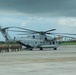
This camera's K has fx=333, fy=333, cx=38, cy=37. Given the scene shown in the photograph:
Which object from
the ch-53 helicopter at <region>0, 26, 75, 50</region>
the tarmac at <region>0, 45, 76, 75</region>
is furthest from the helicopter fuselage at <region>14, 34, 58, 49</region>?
the tarmac at <region>0, 45, 76, 75</region>

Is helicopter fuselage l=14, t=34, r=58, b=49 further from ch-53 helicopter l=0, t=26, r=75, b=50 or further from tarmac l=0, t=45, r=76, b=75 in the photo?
tarmac l=0, t=45, r=76, b=75

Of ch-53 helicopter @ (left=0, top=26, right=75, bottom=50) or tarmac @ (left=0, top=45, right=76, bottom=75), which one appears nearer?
tarmac @ (left=0, top=45, right=76, bottom=75)

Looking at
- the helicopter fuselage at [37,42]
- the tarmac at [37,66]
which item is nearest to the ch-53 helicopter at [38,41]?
the helicopter fuselage at [37,42]

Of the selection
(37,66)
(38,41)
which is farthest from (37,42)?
(37,66)

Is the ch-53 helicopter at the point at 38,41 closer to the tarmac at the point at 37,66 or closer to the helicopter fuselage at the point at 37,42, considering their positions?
the helicopter fuselage at the point at 37,42

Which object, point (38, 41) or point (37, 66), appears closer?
point (37, 66)

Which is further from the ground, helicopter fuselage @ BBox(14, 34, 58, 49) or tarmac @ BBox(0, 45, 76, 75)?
helicopter fuselage @ BBox(14, 34, 58, 49)

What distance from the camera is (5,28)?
8381 cm

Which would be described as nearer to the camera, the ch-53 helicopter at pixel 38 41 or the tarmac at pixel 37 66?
the tarmac at pixel 37 66

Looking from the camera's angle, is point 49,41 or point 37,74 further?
point 49,41

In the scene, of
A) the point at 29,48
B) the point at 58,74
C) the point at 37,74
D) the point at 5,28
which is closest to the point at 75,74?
the point at 58,74

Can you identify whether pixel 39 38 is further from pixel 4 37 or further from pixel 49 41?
pixel 4 37

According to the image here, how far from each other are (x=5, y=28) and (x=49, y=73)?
67.7 metres

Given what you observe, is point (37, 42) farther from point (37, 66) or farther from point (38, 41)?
point (37, 66)
